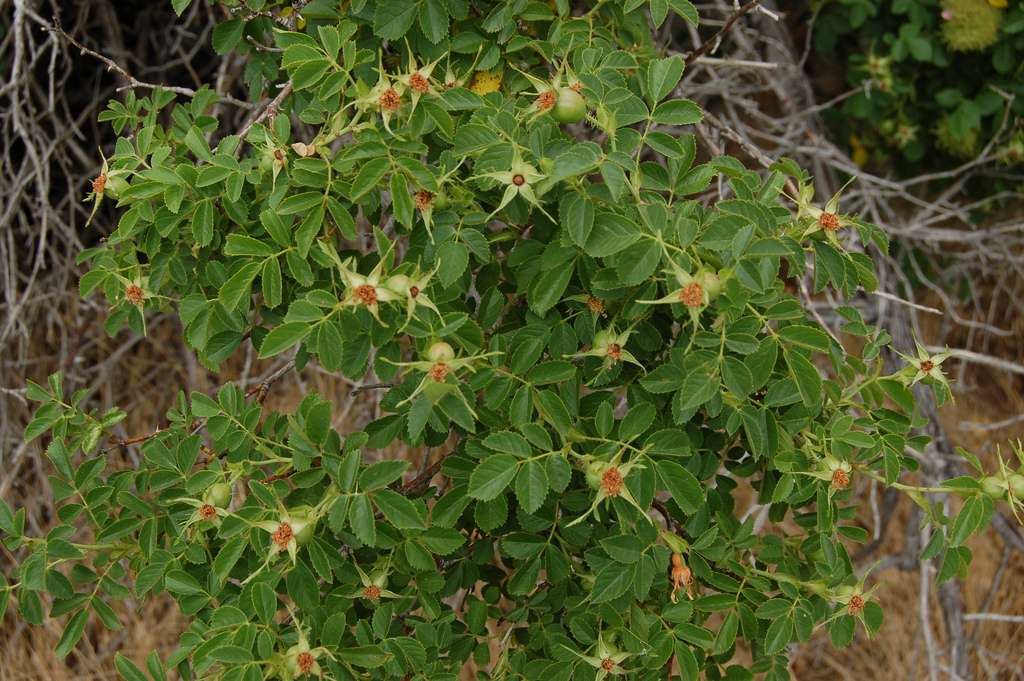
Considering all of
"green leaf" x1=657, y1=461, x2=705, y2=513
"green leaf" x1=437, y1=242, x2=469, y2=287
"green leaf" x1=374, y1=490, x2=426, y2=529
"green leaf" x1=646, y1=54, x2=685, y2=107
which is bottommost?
"green leaf" x1=657, y1=461, x2=705, y2=513

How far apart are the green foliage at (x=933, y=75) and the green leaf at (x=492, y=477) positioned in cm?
157

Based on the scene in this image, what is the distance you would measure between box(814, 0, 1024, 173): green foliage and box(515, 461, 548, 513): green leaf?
1.56 meters

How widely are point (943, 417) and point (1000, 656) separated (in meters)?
0.66

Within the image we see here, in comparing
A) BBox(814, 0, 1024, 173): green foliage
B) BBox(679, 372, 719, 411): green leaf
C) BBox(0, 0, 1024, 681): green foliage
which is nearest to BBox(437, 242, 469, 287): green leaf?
BBox(0, 0, 1024, 681): green foliage

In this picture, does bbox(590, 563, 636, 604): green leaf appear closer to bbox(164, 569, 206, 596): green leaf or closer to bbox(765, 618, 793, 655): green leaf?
bbox(765, 618, 793, 655): green leaf

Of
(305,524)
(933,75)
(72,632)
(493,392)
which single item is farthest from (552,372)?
(933,75)

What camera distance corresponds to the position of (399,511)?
35.4 inches

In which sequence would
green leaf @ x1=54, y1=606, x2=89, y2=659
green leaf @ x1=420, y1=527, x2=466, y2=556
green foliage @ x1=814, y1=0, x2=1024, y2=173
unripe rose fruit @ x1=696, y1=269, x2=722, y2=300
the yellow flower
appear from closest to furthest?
1. unripe rose fruit @ x1=696, y1=269, x2=722, y2=300
2. green leaf @ x1=420, y1=527, x2=466, y2=556
3. green leaf @ x1=54, y1=606, x2=89, y2=659
4. the yellow flower
5. green foliage @ x1=814, y1=0, x2=1024, y2=173

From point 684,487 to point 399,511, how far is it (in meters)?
0.27

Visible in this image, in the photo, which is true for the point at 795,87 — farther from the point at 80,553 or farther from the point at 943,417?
the point at 80,553

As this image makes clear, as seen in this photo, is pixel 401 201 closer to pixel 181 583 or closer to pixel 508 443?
pixel 508 443

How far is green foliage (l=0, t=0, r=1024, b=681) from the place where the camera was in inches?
34.9

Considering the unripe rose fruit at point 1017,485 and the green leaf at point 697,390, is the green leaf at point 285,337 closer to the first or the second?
the green leaf at point 697,390

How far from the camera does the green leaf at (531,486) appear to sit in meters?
0.88
